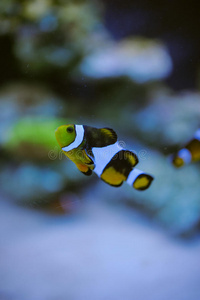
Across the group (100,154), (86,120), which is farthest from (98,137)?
(86,120)

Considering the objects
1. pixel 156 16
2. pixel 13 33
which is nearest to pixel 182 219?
pixel 156 16

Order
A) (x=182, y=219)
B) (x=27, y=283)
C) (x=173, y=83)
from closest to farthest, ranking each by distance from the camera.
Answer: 1. (x=27, y=283)
2. (x=173, y=83)
3. (x=182, y=219)

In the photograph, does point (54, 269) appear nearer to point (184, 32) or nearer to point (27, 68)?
point (27, 68)

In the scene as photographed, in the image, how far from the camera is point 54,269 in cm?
73

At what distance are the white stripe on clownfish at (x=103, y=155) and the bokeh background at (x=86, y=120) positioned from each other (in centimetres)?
14

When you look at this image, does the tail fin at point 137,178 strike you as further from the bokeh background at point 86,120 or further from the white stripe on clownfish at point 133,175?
the bokeh background at point 86,120

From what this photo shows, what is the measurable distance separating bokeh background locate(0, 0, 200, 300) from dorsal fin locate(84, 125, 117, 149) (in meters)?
0.13

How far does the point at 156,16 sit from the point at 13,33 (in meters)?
0.42

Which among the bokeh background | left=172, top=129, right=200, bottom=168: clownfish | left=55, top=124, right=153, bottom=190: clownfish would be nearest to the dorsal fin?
left=55, top=124, right=153, bottom=190: clownfish

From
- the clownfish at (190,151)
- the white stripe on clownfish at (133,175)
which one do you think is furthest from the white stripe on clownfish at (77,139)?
the clownfish at (190,151)

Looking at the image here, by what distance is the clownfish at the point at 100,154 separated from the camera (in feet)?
1.73

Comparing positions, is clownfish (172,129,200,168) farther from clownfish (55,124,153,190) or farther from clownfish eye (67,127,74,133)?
clownfish eye (67,127,74,133)

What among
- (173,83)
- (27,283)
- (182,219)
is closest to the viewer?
(27,283)

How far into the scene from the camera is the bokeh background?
719mm
